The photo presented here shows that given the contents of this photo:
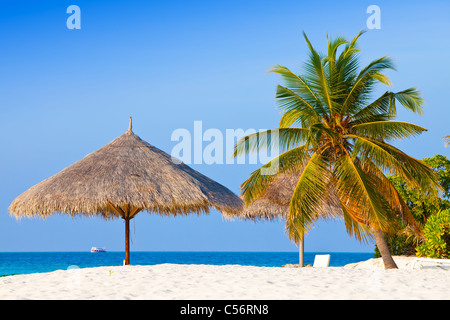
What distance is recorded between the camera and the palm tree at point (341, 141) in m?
9.12

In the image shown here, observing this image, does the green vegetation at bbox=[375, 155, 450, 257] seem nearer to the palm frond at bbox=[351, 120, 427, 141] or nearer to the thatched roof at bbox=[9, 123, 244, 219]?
the palm frond at bbox=[351, 120, 427, 141]

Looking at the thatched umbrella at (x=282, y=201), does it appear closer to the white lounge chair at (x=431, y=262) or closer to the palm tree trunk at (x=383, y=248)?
the palm tree trunk at (x=383, y=248)

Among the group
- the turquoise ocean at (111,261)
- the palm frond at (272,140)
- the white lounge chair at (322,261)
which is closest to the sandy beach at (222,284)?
the palm frond at (272,140)

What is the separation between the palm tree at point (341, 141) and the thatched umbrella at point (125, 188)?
88cm

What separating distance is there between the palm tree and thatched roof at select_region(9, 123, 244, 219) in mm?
926

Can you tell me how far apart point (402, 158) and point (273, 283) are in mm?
3651

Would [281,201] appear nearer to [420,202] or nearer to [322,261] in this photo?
[322,261]

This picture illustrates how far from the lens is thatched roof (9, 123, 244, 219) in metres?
9.38
